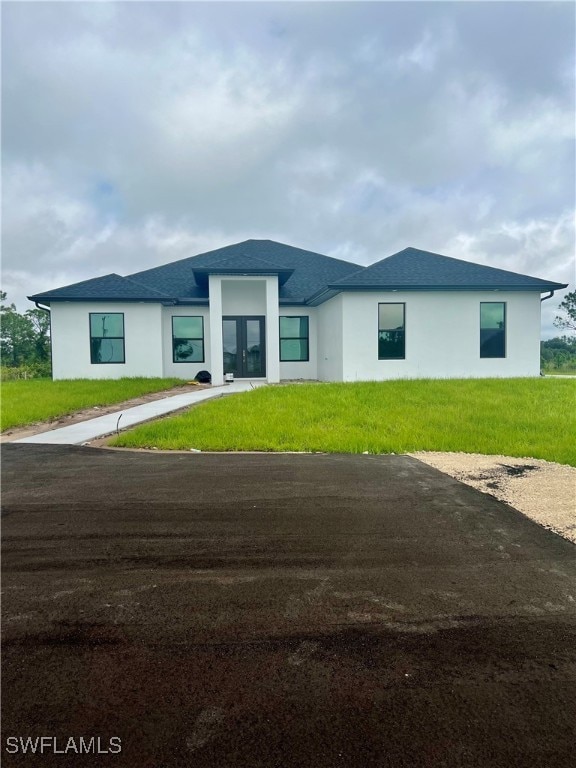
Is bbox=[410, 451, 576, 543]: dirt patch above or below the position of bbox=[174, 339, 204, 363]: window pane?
below

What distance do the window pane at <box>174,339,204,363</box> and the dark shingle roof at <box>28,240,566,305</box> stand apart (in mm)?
1677

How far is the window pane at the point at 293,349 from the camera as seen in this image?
19.2 meters

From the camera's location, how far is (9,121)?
17.4 metres

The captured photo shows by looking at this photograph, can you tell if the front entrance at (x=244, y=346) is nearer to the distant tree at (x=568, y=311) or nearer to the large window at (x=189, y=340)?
the large window at (x=189, y=340)

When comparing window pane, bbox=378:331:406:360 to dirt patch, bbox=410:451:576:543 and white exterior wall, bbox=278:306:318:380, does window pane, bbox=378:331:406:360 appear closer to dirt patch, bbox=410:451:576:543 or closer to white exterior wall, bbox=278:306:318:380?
white exterior wall, bbox=278:306:318:380

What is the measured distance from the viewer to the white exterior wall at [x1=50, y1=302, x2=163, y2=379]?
17.2 meters

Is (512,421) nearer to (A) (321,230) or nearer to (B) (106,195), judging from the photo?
(B) (106,195)

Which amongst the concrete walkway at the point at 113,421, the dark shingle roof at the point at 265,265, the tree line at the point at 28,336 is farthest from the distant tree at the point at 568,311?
the concrete walkway at the point at 113,421

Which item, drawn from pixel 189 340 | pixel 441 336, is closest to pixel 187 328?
pixel 189 340

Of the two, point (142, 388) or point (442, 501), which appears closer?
point (442, 501)

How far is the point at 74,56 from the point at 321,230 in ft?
72.9

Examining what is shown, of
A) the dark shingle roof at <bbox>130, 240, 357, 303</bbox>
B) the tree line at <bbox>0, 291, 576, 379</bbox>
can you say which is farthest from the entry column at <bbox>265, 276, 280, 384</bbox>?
the tree line at <bbox>0, 291, 576, 379</bbox>

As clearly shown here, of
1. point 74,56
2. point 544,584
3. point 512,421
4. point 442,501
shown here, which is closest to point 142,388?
point 74,56

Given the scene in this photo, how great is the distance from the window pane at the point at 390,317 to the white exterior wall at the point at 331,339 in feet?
4.41
